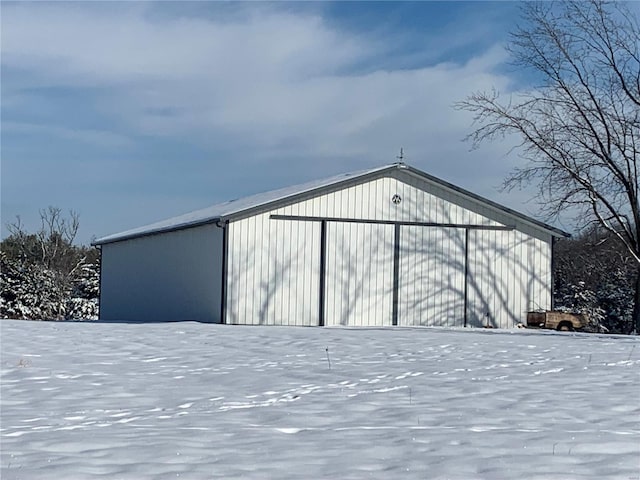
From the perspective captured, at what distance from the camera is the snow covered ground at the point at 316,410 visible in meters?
6.09

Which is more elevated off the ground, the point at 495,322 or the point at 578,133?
the point at 578,133

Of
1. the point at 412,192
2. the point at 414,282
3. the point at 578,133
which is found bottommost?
the point at 414,282

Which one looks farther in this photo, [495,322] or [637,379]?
[495,322]

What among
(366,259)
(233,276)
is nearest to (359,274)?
(366,259)

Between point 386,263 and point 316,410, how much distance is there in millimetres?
14177

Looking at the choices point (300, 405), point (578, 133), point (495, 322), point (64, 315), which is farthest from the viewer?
point (64, 315)

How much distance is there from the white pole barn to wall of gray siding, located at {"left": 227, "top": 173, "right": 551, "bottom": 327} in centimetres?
3

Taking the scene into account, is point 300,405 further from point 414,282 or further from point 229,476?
point 414,282

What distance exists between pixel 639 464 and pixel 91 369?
7843 millimetres

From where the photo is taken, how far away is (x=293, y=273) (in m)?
21.8

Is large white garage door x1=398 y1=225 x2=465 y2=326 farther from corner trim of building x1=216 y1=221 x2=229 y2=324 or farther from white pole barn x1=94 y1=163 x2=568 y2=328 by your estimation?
corner trim of building x1=216 y1=221 x2=229 y2=324

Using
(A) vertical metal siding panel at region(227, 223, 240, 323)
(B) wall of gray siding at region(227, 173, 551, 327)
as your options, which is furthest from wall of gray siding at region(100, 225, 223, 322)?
(B) wall of gray siding at region(227, 173, 551, 327)

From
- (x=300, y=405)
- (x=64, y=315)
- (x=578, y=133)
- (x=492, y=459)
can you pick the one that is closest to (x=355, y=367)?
(x=300, y=405)

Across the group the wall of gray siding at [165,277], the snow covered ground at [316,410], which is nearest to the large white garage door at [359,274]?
the wall of gray siding at [165,277]
